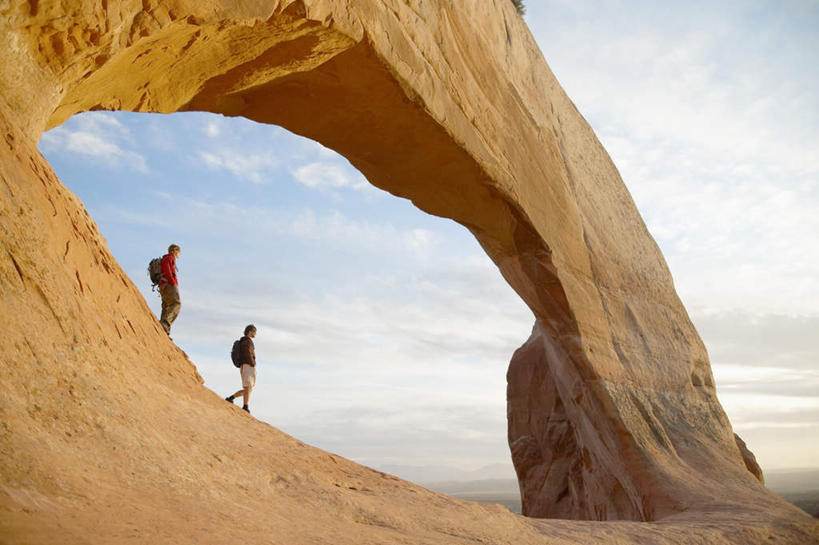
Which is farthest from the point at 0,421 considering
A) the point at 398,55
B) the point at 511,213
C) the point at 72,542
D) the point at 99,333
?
the point at 511,213

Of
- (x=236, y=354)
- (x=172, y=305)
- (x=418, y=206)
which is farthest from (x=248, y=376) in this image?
(x=418, y=206)

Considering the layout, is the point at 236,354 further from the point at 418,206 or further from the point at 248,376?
the point at 418,206

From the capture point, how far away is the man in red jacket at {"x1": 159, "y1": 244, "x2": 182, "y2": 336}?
556 centimetres

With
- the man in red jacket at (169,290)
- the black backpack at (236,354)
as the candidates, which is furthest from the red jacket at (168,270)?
the black backpack at (236,354)

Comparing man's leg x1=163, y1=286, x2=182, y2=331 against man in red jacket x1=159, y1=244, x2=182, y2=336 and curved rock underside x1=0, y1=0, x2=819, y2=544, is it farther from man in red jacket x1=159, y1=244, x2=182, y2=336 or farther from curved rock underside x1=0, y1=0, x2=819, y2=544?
curved rock underside x1=0, y1=0, x2=819, y2=544

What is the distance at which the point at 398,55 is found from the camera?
6.12m

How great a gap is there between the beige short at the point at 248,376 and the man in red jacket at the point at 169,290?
849 mm

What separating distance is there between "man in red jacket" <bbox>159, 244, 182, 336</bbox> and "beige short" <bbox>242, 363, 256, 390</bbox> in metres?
0.85

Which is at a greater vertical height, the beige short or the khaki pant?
the khaki pant

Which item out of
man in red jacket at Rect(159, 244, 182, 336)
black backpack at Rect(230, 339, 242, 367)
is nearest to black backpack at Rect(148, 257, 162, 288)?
man in red jacket at Rect(159, 244, 182, 336)

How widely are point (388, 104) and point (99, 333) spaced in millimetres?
4012

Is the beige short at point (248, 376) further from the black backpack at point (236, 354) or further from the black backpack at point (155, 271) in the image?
the black backpack at point (155, 271)

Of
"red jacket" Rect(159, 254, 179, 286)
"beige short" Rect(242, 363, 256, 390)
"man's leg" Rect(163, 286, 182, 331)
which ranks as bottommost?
"beige short" Rect(242, 363, 256, 390)

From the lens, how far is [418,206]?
8422 millimetres
